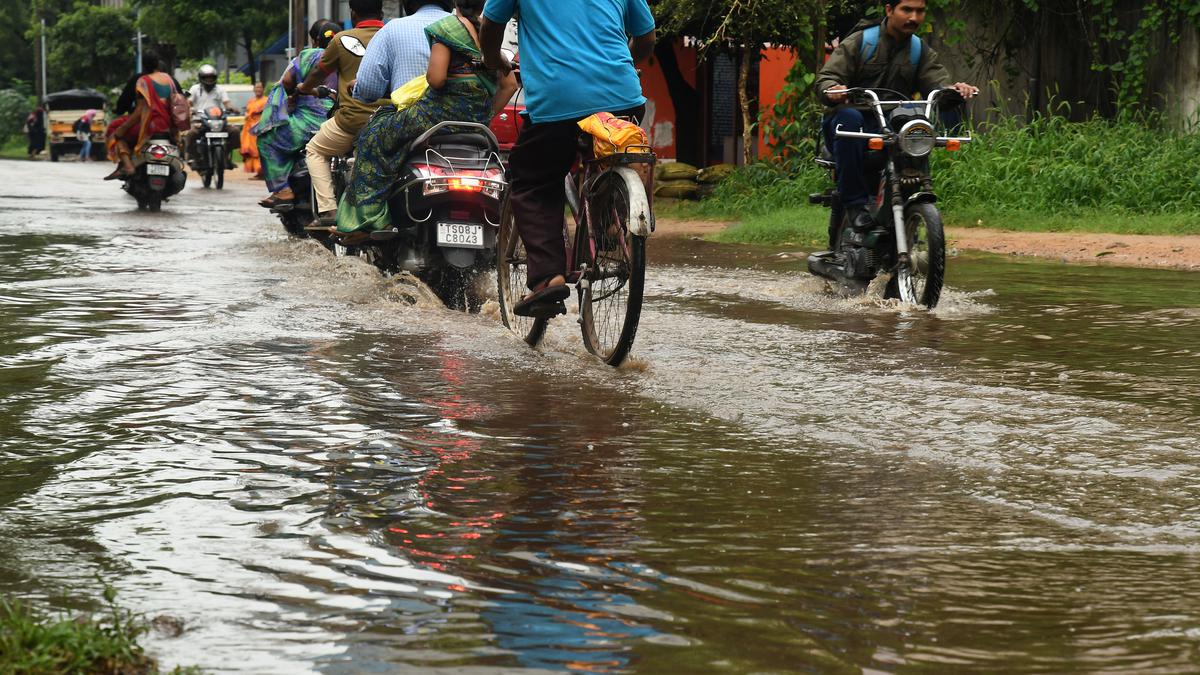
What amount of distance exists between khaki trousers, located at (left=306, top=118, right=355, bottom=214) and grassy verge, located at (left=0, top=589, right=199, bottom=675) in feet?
26.7

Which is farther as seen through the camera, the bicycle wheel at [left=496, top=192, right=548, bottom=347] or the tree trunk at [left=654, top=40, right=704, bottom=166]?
the tree trunk at [left=654, top=40, right=704, bottom=166]

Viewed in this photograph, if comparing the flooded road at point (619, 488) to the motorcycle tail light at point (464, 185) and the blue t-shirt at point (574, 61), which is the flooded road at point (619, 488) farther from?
the blue t-shirt at point (574, 61)

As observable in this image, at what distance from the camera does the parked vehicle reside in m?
56.2

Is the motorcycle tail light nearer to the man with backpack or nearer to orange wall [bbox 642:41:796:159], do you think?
the man with backpack

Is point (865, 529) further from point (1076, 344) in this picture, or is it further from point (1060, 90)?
point (1060, 90)

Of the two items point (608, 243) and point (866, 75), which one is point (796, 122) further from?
point (608, 243)

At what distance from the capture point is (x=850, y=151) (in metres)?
9.34

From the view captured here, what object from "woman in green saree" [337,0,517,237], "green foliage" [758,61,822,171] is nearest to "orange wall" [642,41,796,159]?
"green foliage" [758,61,822,171]

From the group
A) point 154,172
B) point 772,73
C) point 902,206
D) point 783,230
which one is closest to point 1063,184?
point 783,230

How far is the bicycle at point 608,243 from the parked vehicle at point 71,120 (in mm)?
49505

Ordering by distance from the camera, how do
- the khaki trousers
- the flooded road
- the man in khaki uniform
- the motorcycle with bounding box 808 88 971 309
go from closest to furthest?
the flooded road
the motorcycle with bounding box 808 88 971 309
the man in khaki uniform
the khaki trousers

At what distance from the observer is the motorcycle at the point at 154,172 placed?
19312 millimetres

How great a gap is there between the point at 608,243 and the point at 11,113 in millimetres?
79185

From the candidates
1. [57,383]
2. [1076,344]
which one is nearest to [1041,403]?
[1076,344]
